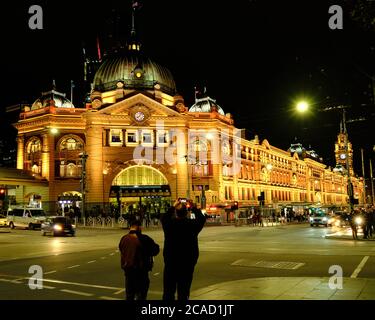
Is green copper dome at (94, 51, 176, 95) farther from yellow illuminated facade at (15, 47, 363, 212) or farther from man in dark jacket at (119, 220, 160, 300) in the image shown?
man in dark jacket at (119, 220, 160, 300)

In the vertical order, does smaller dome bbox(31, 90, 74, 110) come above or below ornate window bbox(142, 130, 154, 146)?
above

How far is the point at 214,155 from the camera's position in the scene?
74.4m

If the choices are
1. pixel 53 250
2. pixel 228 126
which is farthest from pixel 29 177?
pixel 53 250

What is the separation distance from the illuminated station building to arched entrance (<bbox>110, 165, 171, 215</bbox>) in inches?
5.9

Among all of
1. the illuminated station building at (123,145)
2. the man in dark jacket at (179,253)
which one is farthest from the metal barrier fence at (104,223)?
the man in dark jacket at (179,253)

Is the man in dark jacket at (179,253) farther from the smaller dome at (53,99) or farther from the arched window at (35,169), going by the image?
the smaller dome at (53,99)

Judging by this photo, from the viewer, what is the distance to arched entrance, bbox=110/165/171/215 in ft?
225

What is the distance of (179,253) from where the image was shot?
26.8ft

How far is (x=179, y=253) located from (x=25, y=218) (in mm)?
40559

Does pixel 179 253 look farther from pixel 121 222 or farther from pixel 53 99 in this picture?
pixel 53 99

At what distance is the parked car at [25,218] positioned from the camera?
4456cm

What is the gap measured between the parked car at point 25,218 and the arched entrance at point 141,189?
22.1 metres

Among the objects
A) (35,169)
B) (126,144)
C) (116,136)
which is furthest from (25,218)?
(35,169)

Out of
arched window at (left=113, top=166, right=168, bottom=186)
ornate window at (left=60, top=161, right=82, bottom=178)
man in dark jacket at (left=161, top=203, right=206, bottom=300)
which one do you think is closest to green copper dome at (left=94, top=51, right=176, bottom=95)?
ornate window at (left=60, top=161, right=82, bottom=178)
